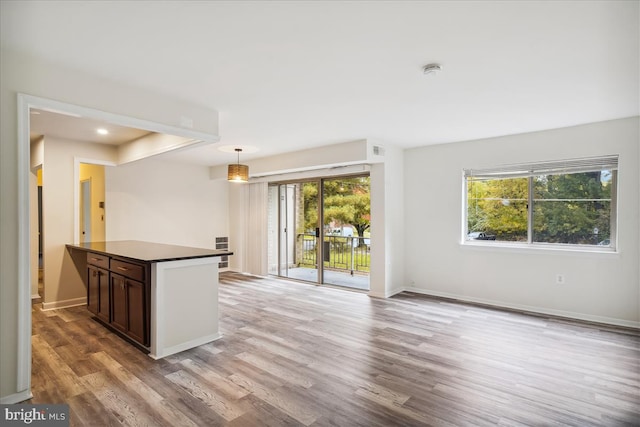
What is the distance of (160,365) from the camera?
3018mm

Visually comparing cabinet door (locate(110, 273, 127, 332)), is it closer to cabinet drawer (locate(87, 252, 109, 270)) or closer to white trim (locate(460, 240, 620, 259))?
cabinet drawer (locate(87, 252, 109, 270))

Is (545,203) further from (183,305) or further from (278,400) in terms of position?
(183,305)

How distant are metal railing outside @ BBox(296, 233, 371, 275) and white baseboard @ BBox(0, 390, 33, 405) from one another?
4.78 meters

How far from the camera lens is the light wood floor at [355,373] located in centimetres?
227

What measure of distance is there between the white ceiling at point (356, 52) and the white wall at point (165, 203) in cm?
347

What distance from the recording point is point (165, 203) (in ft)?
22.4

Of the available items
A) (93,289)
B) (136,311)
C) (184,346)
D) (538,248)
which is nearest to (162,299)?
(136,311)

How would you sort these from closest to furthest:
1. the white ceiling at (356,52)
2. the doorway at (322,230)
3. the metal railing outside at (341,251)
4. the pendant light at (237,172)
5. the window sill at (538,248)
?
the white ceiling at (356,52) < the window sill at (538,248) < the pendant light at (237,172) < the doorway at (322,230) < the metal railing outside at (341,251)

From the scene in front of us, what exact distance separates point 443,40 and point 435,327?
10.2 feet

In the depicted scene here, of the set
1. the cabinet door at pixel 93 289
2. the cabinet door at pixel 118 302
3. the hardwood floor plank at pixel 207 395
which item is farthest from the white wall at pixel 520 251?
the cabinet door at pixel 93 289

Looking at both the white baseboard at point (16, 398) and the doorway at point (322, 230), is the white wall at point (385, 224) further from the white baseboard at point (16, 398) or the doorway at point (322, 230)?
the white baseboard at point (16, 398)

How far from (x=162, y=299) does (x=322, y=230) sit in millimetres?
3531

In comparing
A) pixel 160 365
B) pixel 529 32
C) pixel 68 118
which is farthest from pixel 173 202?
pixel 529 32

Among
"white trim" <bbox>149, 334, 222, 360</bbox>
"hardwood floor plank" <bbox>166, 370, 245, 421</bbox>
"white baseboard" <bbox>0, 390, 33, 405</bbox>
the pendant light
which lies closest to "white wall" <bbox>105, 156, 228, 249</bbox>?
the pendant light
